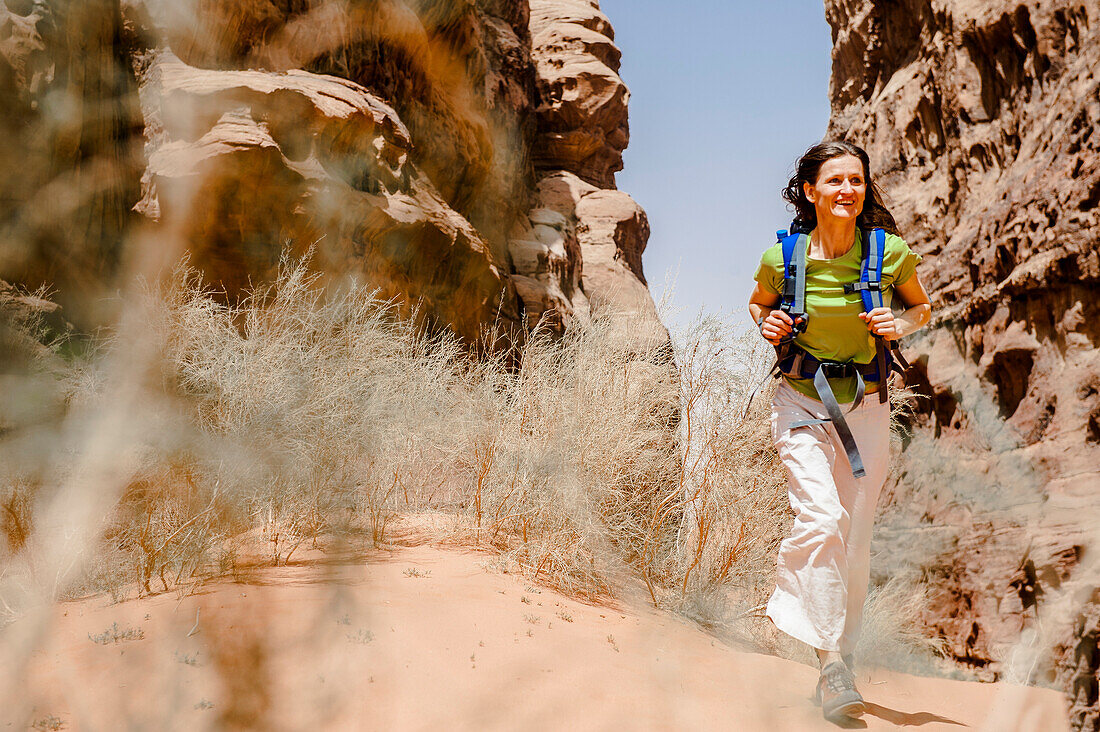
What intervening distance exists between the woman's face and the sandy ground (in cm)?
171

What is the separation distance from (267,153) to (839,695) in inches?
366

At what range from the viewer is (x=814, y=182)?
2.87 metres

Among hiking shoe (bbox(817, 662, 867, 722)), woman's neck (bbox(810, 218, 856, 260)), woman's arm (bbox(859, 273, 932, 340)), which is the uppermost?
woman's neck (bbox(810, 218, 856, 260))

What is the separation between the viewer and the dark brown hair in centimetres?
280

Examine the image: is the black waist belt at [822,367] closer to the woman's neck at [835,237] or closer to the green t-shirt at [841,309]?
the green t-shirt at [841,309]

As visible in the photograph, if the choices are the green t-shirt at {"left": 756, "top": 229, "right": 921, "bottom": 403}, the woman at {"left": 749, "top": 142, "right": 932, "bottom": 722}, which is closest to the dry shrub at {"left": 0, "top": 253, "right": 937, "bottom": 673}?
the woman at {"left": 749, "top": 142, "right": 932, "bottom": 722}

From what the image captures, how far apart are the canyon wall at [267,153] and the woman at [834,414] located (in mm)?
5890

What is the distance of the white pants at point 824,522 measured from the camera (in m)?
2.43

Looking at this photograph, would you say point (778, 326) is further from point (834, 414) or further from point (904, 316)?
point (904, 316)

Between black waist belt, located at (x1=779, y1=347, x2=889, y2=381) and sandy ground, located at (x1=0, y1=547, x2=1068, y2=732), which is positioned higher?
black waist belt, located at (x1=779, y1=347, x2=889, y2=381)

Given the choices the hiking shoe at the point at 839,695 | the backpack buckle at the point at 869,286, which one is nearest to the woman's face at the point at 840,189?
the backpack buckle at the point at 869,286

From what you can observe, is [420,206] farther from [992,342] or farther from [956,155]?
[992,342]

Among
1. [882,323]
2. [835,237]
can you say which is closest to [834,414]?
[882,323]

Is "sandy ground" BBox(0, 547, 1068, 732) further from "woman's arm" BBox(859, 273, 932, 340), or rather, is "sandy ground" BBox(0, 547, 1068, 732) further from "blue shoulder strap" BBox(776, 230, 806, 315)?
"blue shoulder strap" BBox(776, 230, 806, 315)
